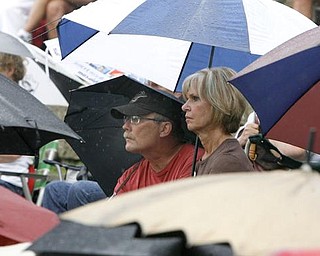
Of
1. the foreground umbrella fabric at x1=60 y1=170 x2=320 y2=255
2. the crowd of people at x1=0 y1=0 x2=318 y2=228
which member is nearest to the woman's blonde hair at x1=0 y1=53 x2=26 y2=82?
the crowd of people at x1=0 y1=0 x2=318 y2=228

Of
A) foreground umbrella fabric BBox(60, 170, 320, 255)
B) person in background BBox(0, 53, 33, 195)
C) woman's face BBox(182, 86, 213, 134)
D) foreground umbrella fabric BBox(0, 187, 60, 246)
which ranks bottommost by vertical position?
person in background BBox(0, 53, 33, 195)

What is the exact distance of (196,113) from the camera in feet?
22.1

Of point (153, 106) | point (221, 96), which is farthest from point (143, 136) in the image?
point (221, 96)

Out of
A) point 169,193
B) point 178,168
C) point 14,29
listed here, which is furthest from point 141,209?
point 14,29

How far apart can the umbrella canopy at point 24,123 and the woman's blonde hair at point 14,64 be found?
2216 mm

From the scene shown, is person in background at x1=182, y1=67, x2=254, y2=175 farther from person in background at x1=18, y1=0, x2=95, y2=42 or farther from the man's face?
person in background at x1=18, y1=0, x2=95, y2=42

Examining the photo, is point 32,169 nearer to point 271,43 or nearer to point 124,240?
point 271,43

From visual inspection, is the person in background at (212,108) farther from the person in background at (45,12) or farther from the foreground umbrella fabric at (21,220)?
the person in background at (45,12)

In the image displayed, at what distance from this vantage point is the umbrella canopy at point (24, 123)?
624cm

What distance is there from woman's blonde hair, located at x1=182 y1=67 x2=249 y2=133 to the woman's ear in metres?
0.43

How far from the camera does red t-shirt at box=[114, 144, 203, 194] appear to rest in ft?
22.9

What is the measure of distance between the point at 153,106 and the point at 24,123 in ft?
3.73

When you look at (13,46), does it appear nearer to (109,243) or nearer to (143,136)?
(143,136)

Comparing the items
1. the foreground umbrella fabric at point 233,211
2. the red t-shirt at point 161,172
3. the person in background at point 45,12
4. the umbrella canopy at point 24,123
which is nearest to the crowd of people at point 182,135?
the red t-shirt at point 161,172
